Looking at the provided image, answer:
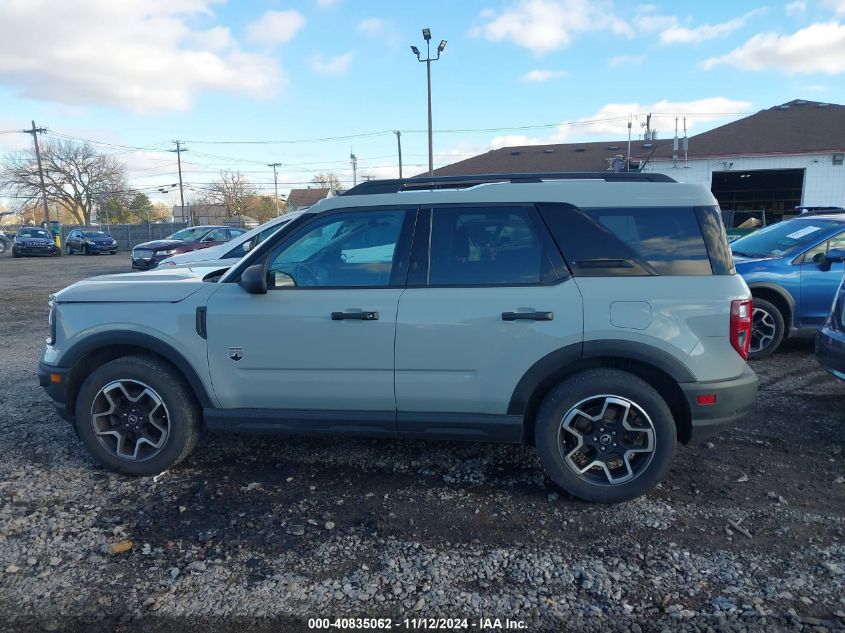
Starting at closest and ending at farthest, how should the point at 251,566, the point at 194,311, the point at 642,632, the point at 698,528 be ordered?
the point at 642,632 → the point at 251,566 → the point at 698,528 → the point at 194,311

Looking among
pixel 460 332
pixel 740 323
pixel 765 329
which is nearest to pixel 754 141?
pixel 765 329

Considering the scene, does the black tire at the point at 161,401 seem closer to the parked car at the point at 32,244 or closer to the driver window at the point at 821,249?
the driver window at the point at 821,249

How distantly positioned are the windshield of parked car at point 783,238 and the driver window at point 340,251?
5.51 m

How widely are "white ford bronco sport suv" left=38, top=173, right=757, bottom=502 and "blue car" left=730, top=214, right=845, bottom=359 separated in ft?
12.5

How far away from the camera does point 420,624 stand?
2574mm

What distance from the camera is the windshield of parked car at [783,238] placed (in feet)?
22.9

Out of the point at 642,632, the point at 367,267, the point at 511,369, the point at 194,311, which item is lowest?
the point at 642,632

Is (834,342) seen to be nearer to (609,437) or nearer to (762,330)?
(762,330)

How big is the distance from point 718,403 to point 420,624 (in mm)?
2142

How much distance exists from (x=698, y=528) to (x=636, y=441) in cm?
56

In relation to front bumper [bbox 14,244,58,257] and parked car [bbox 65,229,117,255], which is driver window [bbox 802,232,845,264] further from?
front bumper [bbox 14,244,58,257]

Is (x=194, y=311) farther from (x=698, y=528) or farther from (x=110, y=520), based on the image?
(x=698, y=528)

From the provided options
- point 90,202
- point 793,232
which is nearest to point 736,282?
point 793,232

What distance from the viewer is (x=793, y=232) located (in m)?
7.38
